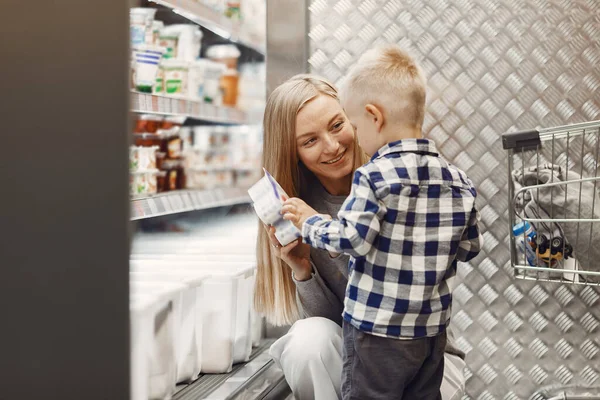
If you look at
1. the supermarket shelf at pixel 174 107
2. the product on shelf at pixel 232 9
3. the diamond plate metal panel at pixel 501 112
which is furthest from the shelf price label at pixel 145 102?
the product on shelf at pixel 232 9

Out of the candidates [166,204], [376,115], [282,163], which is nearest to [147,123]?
[166,204]

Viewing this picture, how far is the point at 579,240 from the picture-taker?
2.08m

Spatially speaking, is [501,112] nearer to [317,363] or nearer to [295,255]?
[295,255]

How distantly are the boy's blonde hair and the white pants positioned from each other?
2.59 ft

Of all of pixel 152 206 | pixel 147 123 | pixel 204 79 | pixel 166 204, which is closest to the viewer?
pixel 152 206

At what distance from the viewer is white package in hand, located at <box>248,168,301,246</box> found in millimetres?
1940

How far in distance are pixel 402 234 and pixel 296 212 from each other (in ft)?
1.09

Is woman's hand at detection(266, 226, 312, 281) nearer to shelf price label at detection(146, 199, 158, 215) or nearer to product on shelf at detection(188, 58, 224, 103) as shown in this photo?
shelf price label at detection(146, 199, 158, 215)

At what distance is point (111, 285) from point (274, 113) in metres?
1.01

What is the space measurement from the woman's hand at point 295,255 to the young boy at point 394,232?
13.2 inches

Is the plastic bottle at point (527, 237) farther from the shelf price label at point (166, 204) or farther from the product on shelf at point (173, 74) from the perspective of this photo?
the product on shelf at point (173, 74)

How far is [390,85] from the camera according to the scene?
172cm

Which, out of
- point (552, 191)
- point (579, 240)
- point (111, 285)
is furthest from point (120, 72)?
point (579, 240)

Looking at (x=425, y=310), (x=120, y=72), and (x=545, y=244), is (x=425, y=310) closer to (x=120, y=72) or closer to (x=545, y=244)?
(x=545, y=244)
